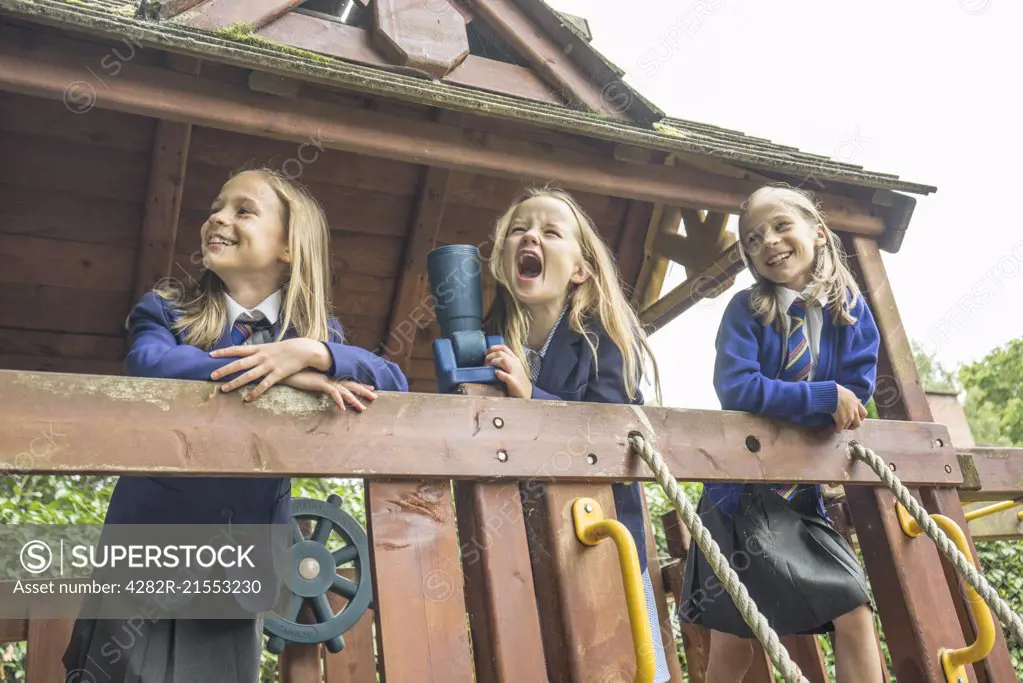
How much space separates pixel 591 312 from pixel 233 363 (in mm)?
1172

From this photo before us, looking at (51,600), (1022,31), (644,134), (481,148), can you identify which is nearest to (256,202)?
(481,148)

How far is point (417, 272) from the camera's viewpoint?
4.07m

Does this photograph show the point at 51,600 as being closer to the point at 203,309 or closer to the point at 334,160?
the point at 203,309

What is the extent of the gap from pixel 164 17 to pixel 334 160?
0.99 m

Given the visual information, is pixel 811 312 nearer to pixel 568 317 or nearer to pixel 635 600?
pixel 568 317

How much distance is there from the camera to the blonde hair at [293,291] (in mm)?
2197

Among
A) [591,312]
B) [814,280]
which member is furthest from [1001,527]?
[591,312]

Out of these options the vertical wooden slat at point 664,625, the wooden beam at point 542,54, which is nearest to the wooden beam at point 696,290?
the wooden beam at point 542,54

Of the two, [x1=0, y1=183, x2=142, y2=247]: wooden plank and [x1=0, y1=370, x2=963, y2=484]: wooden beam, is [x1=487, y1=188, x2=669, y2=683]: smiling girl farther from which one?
[x1=0, y1=183, x2=142, y2=247]: wooden plank

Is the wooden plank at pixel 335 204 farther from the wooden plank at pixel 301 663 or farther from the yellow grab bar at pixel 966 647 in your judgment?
the yellow grab bar at pixel 966 647

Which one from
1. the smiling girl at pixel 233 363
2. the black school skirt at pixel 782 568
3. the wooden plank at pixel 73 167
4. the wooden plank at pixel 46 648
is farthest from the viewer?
the wooden plank at pixel 73 167

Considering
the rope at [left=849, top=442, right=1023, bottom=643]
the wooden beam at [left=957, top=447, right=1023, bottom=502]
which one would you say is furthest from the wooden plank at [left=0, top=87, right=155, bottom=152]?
the wooden beam at [left=957, top=447, right=1023, bottom=502]

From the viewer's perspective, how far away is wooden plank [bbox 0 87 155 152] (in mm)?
3242

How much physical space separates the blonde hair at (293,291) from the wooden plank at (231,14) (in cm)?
83
